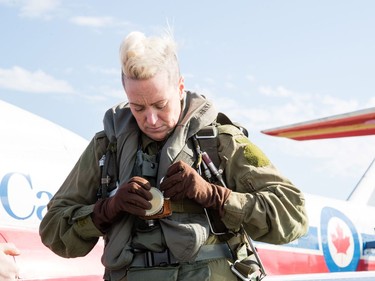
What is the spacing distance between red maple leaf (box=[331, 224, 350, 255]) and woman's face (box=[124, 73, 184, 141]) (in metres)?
4.91

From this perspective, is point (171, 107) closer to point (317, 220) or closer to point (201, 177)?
point (201, 177)

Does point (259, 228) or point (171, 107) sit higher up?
point (171, 107)

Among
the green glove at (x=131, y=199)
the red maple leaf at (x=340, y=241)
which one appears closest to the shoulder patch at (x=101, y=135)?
the green glove at (x=131, y=199)

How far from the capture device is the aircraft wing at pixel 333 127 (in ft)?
32.1

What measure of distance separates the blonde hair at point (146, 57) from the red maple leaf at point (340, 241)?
196 inches

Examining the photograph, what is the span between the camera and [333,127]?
1012 cm

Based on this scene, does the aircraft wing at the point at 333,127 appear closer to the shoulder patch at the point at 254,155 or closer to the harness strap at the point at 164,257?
the shoulder patch at the point at 254,155

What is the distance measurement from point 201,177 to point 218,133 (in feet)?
0.74

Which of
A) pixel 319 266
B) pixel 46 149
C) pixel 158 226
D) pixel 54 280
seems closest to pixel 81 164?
pixel 158 226

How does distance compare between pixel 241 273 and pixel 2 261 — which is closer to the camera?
pixel 241 273

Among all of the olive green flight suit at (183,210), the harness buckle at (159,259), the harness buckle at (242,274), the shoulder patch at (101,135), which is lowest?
the harness buckle at (242,274)

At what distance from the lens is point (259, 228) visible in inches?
93.0

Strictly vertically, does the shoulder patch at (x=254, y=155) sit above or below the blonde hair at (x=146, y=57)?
below

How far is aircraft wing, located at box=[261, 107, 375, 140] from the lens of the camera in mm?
9797
